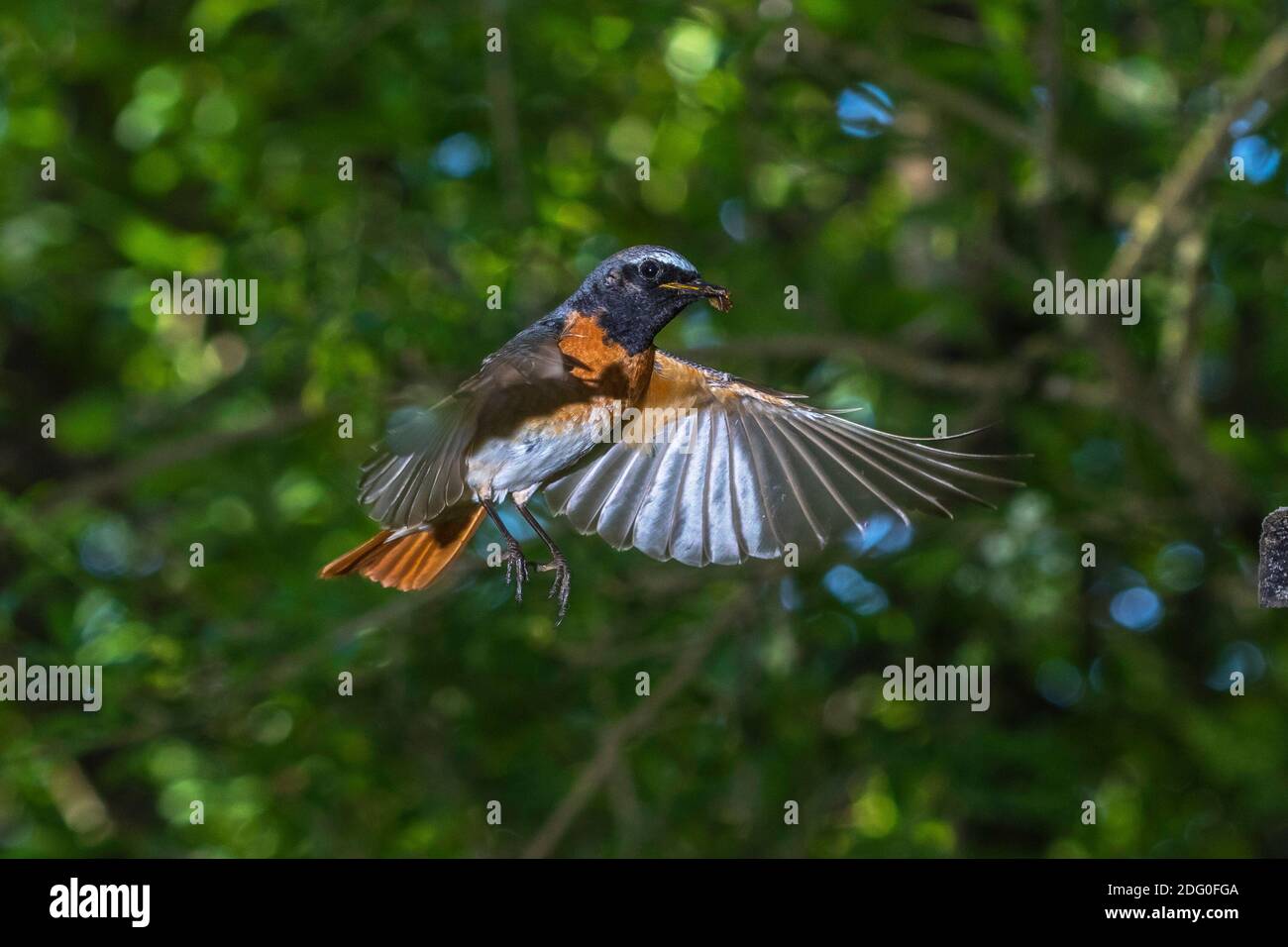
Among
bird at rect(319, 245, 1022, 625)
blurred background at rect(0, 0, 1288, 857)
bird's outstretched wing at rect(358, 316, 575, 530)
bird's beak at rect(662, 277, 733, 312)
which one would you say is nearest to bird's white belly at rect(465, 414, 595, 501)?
bird at rect(319, 245, 1022, 625)

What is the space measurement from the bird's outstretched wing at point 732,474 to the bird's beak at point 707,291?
628mm

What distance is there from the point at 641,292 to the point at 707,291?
0.27 meters

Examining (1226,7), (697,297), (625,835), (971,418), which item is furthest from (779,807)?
(697,297)

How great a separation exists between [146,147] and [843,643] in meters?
3.59

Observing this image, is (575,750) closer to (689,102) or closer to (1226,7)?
(689,102)

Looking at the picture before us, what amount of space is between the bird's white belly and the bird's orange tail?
0.25 metres

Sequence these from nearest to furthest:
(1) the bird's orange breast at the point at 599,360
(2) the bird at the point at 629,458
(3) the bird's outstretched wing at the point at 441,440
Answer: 1. (3) the bird's outstretched wing at the point at 441,440
2. (2) the bird at the point at 629,458
3. (1) the bird's orange breast at the point at 599,360

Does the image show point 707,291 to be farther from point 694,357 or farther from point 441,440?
point 694,357

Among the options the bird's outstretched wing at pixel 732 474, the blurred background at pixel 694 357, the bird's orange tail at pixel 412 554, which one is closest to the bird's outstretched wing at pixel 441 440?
the bird's orange tail at pixel 412 554

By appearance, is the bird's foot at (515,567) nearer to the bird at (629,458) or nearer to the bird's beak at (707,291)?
the bird at (629,458)

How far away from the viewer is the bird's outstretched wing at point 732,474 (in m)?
3.64

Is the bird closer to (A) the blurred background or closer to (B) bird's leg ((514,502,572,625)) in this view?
(B) bird's leg ((514,502,572,625))

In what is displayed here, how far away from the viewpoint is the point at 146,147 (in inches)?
267

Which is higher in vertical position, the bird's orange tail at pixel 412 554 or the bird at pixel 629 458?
the bird at pixel 629 458
